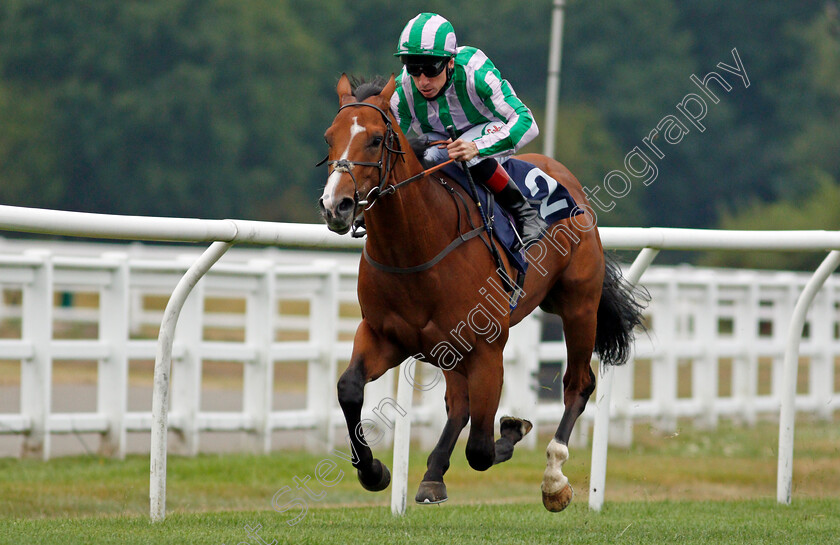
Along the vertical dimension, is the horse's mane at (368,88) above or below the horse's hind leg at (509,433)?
above

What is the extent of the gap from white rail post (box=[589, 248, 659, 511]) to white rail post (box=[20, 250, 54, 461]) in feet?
12.0

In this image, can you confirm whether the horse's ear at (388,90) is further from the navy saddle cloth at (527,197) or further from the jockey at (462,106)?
the navy saddle cloth at (527,197)

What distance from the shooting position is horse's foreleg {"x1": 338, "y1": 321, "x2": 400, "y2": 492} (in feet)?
14.6

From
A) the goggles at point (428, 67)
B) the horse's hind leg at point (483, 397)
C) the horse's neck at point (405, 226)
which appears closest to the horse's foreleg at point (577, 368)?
the horse's hind leg at point (483, 397)

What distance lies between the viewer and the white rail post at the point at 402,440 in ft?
17.3

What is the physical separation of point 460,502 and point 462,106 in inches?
114

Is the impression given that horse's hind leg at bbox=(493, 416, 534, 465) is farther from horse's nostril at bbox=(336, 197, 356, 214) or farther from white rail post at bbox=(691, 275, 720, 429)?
white rail post at bbox=(691, 275, 720, 429)

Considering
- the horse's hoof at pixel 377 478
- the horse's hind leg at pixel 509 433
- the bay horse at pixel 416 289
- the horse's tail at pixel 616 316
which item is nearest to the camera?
the bay horse at pixel 416 289

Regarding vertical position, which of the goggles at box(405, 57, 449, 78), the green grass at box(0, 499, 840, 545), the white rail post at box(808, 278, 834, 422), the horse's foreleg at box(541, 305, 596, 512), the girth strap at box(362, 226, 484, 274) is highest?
the goggles at box(405, 57, 449, 78)

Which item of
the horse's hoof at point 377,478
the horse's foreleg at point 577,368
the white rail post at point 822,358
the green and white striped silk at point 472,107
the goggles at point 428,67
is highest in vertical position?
the goggles at point 428,67

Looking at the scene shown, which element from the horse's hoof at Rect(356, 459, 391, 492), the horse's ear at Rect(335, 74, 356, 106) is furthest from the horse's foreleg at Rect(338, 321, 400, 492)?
the horse's ear at Rect(335, 74, 356, 106)

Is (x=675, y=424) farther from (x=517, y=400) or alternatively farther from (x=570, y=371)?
(x=570, y=371)

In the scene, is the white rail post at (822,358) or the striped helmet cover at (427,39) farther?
the white rail post at (822,358)

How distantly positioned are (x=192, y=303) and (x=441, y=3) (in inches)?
1487
